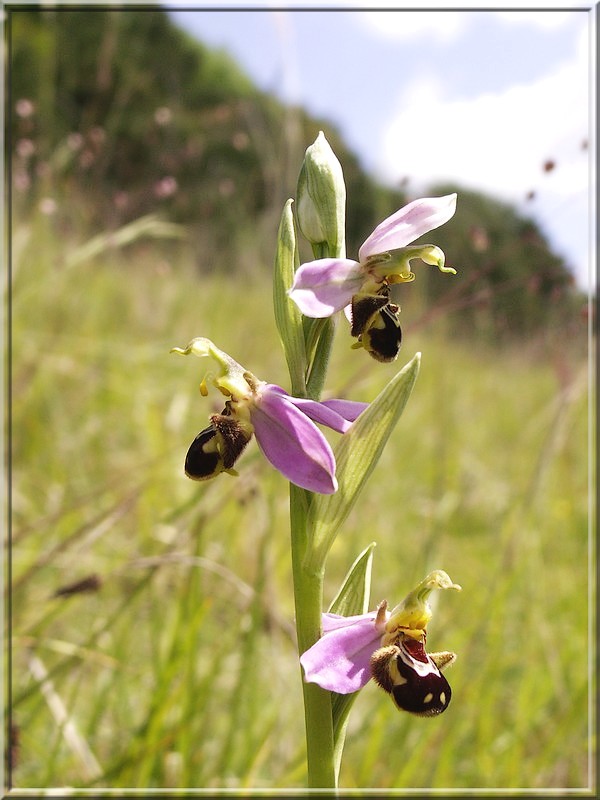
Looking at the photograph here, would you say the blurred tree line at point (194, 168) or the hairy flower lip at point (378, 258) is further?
the blurred tree line at point (194, 168)

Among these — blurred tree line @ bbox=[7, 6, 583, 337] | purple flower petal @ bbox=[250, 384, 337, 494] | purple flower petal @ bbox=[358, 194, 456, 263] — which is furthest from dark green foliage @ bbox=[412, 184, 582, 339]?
purple flower petal @ bbox=[250, 384, 337, 494]

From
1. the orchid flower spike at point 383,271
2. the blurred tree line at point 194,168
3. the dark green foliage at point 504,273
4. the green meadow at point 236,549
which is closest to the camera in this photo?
the orchid flower spike at point 383,271

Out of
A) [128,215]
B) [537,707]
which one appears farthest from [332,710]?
[128,215]

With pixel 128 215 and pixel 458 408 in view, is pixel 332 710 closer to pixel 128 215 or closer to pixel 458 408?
pixel 128 215

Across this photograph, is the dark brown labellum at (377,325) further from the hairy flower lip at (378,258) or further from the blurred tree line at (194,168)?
the blurred tree line at (194,168)

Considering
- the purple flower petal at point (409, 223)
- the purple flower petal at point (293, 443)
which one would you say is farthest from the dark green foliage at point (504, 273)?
the purple flower petal at point (293, 443)

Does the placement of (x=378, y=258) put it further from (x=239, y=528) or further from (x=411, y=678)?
(x=239, y=528)
